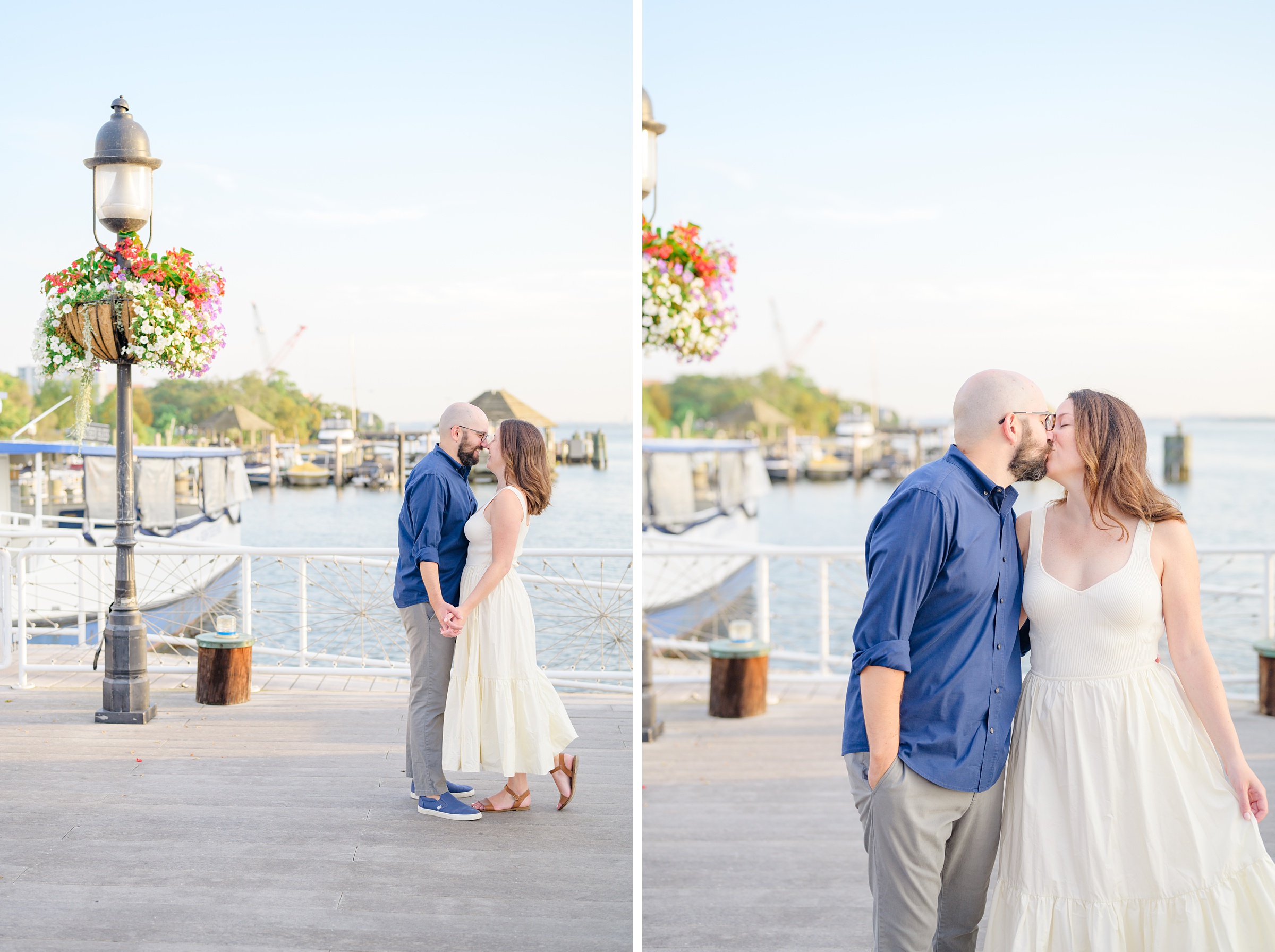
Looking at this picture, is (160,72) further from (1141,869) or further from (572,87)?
(1141,869)

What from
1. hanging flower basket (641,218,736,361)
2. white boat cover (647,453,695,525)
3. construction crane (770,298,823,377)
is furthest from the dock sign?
construction crane (770,298,823,377)

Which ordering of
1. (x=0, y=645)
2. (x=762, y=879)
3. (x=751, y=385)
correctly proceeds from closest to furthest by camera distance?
(x=0, y=645) < (x=762, y=879) < (x=751, y=385)

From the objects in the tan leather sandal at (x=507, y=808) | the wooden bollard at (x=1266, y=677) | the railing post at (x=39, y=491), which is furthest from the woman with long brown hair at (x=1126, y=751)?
the wooden bollard at (x=1266, y=677)

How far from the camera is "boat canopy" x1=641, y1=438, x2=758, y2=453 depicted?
14.4 metres

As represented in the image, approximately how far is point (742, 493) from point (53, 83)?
15.8 m

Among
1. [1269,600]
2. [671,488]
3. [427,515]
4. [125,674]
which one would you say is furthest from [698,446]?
[125,674]

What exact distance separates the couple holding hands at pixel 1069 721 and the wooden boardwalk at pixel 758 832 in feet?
2.82

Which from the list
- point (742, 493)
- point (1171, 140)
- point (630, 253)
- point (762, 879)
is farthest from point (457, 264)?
point (742, 493)

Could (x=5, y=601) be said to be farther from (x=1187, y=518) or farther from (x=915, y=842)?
(x=1187, y=518)

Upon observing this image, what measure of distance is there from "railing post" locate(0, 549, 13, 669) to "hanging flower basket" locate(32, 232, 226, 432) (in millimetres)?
441

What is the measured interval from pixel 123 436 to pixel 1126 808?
8.38ft

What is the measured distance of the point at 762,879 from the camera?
299cm

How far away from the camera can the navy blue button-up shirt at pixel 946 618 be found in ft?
5.57

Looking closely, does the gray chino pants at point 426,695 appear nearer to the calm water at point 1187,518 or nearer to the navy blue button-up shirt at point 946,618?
the navy blue button-up shirt at point 946,618
